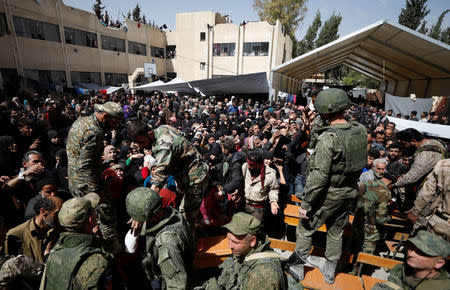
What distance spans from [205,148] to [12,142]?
4119 millimetres

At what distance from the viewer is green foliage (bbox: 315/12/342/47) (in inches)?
1543

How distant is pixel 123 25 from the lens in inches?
971

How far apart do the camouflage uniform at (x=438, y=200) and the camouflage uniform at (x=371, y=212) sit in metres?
0.47

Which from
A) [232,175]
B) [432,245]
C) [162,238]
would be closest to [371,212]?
[432,245]

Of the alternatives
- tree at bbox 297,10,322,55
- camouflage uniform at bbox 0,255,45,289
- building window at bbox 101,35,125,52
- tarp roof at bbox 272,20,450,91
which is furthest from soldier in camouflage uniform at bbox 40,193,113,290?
tree at bbox 297,10,322,55

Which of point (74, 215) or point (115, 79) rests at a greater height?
point (115, 79)

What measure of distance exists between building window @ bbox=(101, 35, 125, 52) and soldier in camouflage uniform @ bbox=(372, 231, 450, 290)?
2829 centimetres

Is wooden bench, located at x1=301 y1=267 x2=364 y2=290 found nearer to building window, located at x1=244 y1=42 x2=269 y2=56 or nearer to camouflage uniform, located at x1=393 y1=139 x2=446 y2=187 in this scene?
camouflage uniform, located at x1=393 y1=139 x2=446 y2=187

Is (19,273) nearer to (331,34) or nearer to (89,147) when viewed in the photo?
(89,147)

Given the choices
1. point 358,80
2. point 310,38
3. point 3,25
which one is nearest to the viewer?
point 3,25

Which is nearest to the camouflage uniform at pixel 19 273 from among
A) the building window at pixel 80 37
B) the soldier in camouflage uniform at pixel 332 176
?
the soldier in camouflage uniform at pixel 332 176

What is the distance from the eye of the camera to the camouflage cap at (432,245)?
1787mm

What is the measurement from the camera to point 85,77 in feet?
72.8

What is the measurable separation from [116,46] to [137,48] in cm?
278
